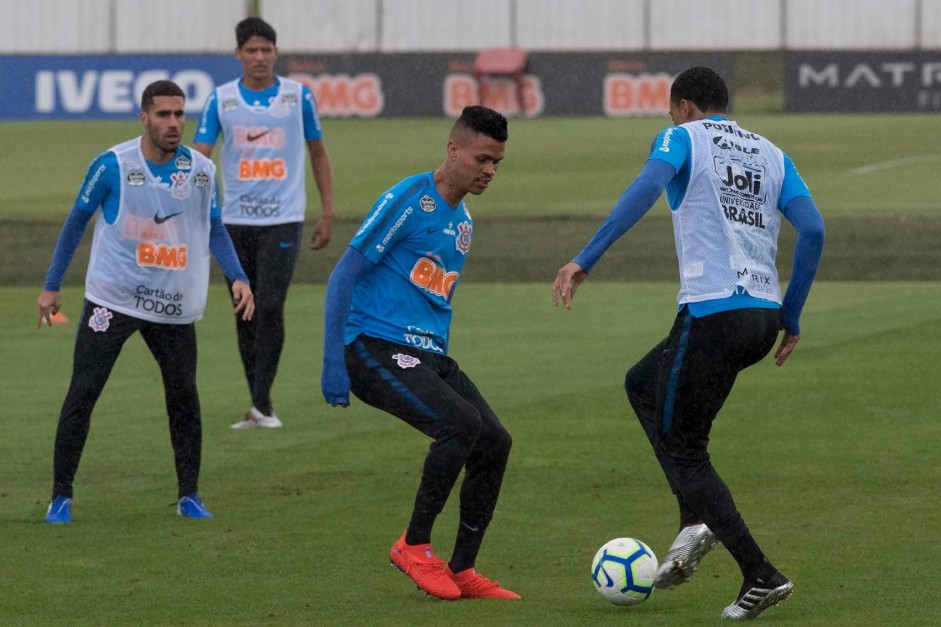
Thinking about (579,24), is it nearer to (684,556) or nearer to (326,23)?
(326,23)

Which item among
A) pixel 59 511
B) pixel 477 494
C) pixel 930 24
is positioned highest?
pixel 930 24

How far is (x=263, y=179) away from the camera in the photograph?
11531 mm

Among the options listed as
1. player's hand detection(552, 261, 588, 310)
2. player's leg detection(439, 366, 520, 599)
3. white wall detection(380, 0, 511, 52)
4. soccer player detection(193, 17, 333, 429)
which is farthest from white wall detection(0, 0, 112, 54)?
player's hand detection(552, 261, 588, 310)

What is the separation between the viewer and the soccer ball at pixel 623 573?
22.2 feet

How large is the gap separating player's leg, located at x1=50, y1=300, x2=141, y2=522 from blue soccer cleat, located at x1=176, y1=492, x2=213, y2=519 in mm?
544

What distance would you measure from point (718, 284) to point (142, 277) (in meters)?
3.22

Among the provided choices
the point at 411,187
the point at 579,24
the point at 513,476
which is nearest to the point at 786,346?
the point at 411,187

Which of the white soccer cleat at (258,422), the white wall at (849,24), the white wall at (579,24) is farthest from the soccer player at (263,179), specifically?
the white wall at (849,24)

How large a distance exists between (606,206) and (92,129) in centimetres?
1853

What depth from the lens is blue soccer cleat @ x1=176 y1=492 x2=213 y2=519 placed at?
867 centimetres

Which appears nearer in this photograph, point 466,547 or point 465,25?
point 466,547

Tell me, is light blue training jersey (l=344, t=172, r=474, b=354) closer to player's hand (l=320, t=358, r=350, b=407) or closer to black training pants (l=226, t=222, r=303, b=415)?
player's hand (l=320, t=358, r=350, b=407)

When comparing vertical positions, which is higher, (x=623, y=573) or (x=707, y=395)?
(x=707, y=395)

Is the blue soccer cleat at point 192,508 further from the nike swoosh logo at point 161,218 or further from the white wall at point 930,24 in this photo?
the white wall at point 930,24
